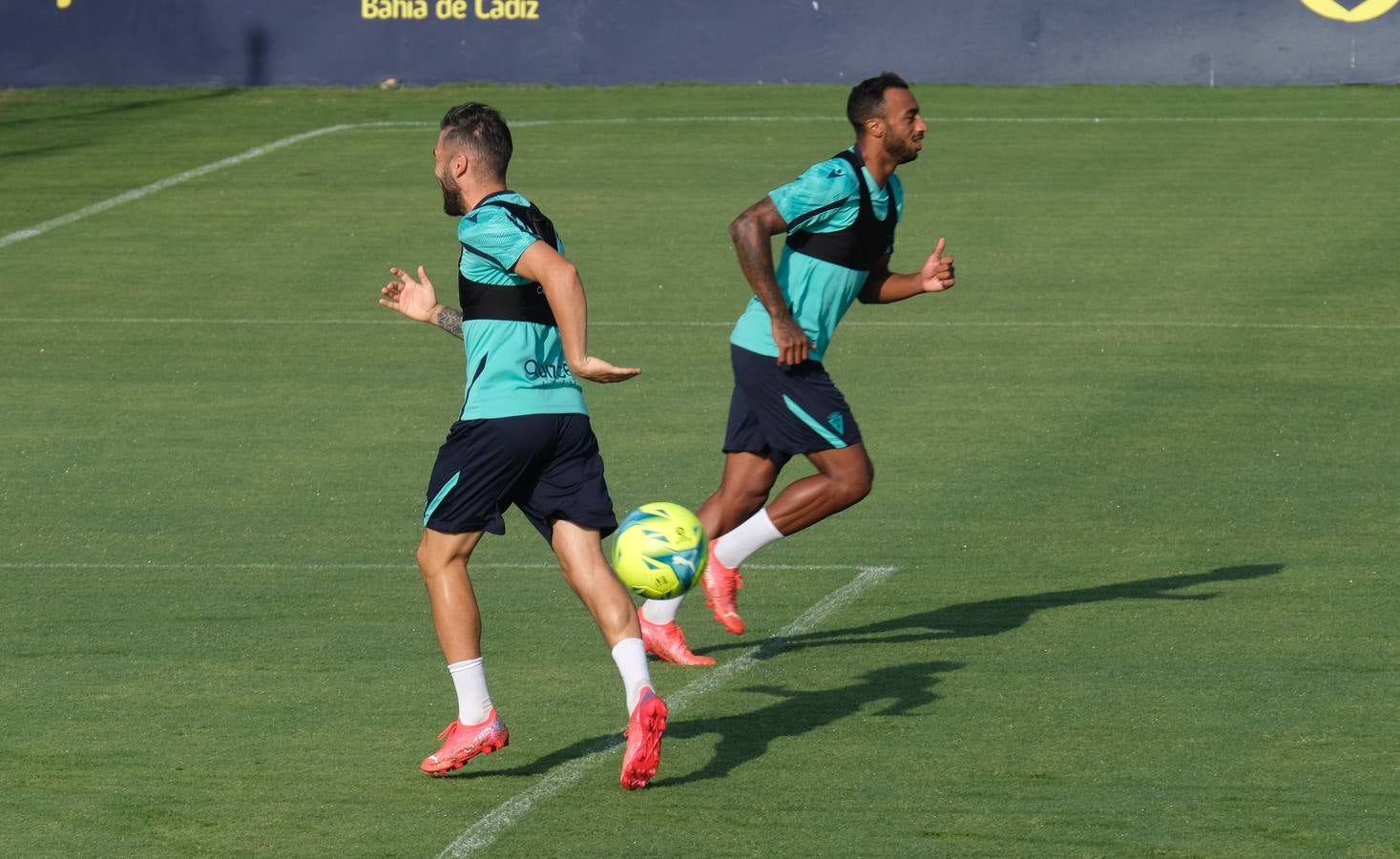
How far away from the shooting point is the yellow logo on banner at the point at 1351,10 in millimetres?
26047

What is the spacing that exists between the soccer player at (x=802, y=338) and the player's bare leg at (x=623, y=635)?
1.57 meters

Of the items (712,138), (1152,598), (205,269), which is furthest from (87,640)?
(712,138)

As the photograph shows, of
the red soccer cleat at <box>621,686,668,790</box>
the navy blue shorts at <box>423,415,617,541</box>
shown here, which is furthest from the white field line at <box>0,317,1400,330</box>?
the red soccer cleat at <box>621,686,668,790</box>

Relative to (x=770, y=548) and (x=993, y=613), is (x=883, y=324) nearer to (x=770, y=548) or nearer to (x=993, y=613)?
(x=770, y=548)

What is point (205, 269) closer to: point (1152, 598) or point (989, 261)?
point (989, 261)

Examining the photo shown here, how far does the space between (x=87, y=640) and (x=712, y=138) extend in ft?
56.5

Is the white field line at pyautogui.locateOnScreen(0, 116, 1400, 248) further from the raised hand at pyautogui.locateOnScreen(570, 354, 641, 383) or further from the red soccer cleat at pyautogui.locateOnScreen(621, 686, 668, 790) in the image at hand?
the red soccer cleat at pyautogui.locateOnScreen(621, 686, 668, 790)

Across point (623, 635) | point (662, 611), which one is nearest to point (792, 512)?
point (662, 611)

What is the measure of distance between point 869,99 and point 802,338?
3.31 feet

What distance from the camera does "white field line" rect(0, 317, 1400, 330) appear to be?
1756 centimetres

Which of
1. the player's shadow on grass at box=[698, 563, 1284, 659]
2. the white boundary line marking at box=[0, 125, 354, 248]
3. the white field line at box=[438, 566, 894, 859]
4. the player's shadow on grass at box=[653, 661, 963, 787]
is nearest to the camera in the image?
the white field line at box=[438, 566, 894, 859]

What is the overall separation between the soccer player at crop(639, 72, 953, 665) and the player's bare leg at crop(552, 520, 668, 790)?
61.6 inches

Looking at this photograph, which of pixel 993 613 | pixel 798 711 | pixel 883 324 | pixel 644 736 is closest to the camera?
pixel 644 736

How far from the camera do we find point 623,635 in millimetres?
7617
